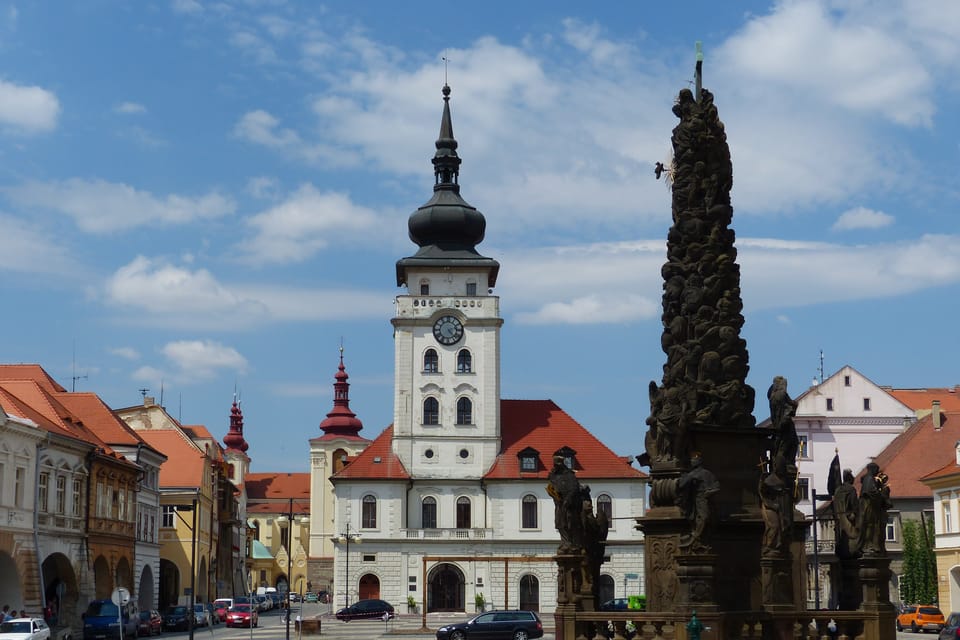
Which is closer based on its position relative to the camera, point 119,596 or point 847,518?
point 847,518

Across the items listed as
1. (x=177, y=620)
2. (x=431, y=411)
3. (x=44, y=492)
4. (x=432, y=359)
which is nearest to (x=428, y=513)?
(x=431, y=411)

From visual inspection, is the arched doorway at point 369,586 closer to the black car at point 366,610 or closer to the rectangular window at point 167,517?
the black car at point 366,610

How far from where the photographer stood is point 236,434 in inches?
5748

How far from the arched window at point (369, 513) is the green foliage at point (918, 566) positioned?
27912mm

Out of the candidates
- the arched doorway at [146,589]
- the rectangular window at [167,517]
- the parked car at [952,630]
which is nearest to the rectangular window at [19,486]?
the arched doorway at [146,589]

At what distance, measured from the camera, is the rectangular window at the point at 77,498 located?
1951 inches

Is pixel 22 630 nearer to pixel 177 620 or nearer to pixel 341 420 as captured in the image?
pixel 177 620

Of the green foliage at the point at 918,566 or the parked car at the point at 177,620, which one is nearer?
the parked car at the point at 177,620

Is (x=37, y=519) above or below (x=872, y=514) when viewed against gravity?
above

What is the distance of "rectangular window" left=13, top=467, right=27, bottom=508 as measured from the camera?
43.4 meters

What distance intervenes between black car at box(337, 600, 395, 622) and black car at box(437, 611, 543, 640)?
2491 centimetres

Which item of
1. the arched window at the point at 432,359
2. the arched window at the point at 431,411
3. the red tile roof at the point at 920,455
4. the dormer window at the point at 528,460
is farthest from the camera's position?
the arched window at the point at 432,359

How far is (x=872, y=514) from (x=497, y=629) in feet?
71.0

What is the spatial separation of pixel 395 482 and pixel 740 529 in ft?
172
